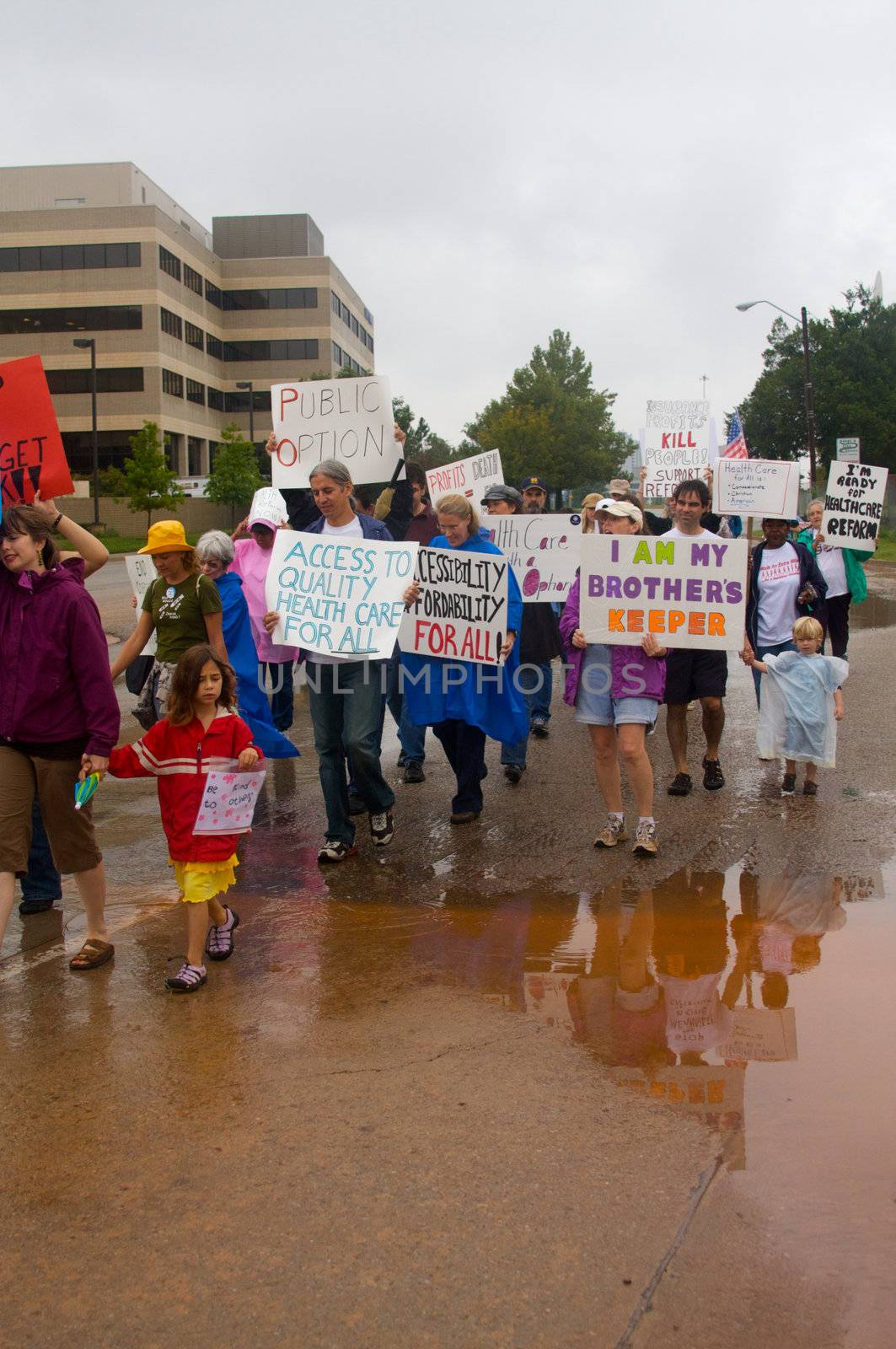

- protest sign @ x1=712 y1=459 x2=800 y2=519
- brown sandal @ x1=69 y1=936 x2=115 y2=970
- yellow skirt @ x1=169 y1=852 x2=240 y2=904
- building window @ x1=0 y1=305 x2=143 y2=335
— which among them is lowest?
brown sandal @ x1=69 y1=936 x2=115 y2=970

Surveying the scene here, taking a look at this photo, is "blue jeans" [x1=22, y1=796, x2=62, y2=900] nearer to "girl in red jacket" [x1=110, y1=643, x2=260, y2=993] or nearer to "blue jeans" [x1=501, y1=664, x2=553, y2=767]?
"girl in red jacket" [x1=110, y1=643, x2=260, y2=993]

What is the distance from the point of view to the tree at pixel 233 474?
62.0 m

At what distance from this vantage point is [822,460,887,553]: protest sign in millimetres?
11961

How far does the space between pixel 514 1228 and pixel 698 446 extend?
15220mm

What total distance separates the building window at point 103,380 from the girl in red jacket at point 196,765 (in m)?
70.2

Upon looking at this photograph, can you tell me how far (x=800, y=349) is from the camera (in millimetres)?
65062

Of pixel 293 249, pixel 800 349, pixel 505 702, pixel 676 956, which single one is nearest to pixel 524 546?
pixel 505 702

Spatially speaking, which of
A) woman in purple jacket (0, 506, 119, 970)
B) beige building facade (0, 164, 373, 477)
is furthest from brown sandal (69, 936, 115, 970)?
beige building facade (0, 164, 373, 477)

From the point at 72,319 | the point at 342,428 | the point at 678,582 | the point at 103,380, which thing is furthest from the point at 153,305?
the point at 678,582

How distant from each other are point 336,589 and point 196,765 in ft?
6.94

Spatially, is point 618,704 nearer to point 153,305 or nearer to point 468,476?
point 468,476

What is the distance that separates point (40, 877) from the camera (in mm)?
5680

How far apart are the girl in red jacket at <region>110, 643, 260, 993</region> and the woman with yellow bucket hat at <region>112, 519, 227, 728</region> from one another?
129cm

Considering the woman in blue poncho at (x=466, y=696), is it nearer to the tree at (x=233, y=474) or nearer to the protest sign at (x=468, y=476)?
the protest sign at (x=468, y=476)
